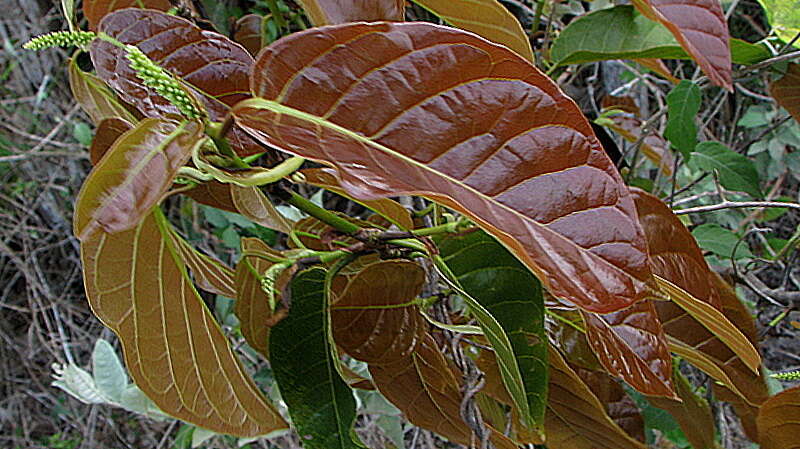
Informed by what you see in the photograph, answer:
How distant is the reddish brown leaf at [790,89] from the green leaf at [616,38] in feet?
0.62

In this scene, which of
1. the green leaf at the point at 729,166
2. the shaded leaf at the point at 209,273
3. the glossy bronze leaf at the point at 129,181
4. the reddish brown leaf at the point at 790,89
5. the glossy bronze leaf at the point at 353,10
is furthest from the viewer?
the green leaf at the point at 729,166

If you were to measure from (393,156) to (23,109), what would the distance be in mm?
1874

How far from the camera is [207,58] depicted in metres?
0.33

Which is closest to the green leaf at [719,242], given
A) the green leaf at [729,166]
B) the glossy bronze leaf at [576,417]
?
the green leaf at [729,166]

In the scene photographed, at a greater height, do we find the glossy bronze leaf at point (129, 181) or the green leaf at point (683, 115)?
the glossy bronze leaf at point (129, 181)

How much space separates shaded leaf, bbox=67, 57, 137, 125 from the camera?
Result: 45 centimetres

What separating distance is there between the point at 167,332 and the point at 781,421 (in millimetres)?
358

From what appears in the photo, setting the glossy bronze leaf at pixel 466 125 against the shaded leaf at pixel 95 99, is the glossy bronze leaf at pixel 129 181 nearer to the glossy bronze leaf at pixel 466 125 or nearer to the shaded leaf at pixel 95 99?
the glossy bronze leaf at pixel 466 125

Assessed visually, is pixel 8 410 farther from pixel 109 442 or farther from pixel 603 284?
pixel 603 284

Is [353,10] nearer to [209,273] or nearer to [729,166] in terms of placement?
[209,273]

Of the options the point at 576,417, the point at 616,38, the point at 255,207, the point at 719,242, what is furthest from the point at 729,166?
the point at 255,207

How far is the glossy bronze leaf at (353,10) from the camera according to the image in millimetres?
321

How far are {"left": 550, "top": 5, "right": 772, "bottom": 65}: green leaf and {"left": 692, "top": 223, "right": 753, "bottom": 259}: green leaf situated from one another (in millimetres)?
262

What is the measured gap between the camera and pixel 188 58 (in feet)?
1.09
